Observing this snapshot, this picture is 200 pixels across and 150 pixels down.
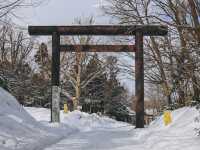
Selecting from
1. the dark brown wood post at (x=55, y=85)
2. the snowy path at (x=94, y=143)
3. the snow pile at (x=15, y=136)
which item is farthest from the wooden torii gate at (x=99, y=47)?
the snow pile at (x=15, y=136)

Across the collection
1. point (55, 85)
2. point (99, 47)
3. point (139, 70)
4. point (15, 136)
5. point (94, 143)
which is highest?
point (99, 47)

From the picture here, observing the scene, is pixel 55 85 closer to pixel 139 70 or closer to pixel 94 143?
pixel 139 70

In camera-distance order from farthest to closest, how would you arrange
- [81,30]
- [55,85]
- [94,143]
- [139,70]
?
[81,30]
[55,85]
[139,70]
[94,143]

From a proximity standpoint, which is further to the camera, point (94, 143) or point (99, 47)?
point (99, 47)

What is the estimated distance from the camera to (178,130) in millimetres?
14867

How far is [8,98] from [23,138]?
22.2 feet

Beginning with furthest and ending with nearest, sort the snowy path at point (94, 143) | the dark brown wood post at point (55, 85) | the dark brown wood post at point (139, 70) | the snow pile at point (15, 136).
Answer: the dark brown wood post at point (55, 85), the dark brown wood post at point (139, 70), the snowy path at point (94, 143), the snow pile at point (15, 136)

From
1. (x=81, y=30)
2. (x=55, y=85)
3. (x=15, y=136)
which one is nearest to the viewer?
(x=15, y=136)

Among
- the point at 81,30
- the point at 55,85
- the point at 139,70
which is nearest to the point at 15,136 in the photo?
the point at 55,85

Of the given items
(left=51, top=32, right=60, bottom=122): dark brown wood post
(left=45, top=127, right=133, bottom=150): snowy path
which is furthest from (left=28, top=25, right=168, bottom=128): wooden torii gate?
(left=45, top=127, right=133, bottom=150): snowy path

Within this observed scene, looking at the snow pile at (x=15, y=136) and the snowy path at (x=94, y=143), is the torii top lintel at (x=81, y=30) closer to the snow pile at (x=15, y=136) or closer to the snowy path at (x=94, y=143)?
the snow pile at (x=15, y=136)

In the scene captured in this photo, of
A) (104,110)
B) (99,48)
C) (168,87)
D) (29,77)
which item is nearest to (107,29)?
(99,48)

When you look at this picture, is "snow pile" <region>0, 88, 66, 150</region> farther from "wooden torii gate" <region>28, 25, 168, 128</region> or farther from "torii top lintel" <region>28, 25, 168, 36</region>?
"torii top lintel" <region>28, 25, 168, 36</region>

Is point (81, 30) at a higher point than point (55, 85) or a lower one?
higher
